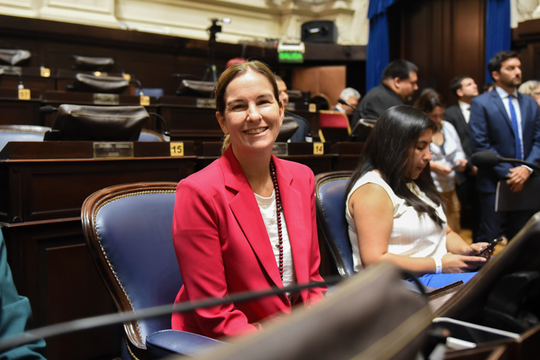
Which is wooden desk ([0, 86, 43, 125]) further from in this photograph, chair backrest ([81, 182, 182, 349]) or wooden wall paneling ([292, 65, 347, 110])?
wooden wall paneling ([292, 65, 347, 110])

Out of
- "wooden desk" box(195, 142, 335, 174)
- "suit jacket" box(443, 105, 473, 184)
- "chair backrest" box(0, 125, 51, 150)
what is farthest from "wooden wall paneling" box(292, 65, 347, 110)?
"chair backrest" box(0, 125, 51, 150)

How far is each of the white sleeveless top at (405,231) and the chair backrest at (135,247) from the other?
24.9 inches

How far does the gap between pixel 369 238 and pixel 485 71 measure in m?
5.43

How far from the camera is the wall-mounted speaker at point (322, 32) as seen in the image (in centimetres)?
760

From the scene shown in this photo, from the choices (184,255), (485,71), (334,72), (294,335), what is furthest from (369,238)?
(334,72)

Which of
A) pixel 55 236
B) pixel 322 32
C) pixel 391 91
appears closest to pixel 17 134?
pixel 55 236

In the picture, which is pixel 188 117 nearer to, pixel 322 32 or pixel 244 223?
pixel 244 223

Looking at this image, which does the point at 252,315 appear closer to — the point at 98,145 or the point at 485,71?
the point at 98,145

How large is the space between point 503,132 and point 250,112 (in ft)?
8.40

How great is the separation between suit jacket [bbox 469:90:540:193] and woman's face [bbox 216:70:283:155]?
7.85ft

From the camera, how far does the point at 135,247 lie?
1.18 m

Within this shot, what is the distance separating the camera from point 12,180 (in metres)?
1.53

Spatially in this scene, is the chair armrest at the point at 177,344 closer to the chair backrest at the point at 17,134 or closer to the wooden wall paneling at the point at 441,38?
the chair backrest at the point at 17,134

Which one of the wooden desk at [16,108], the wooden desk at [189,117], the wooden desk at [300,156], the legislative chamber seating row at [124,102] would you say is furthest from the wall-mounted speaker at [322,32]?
the wooden desk at [300,156]
